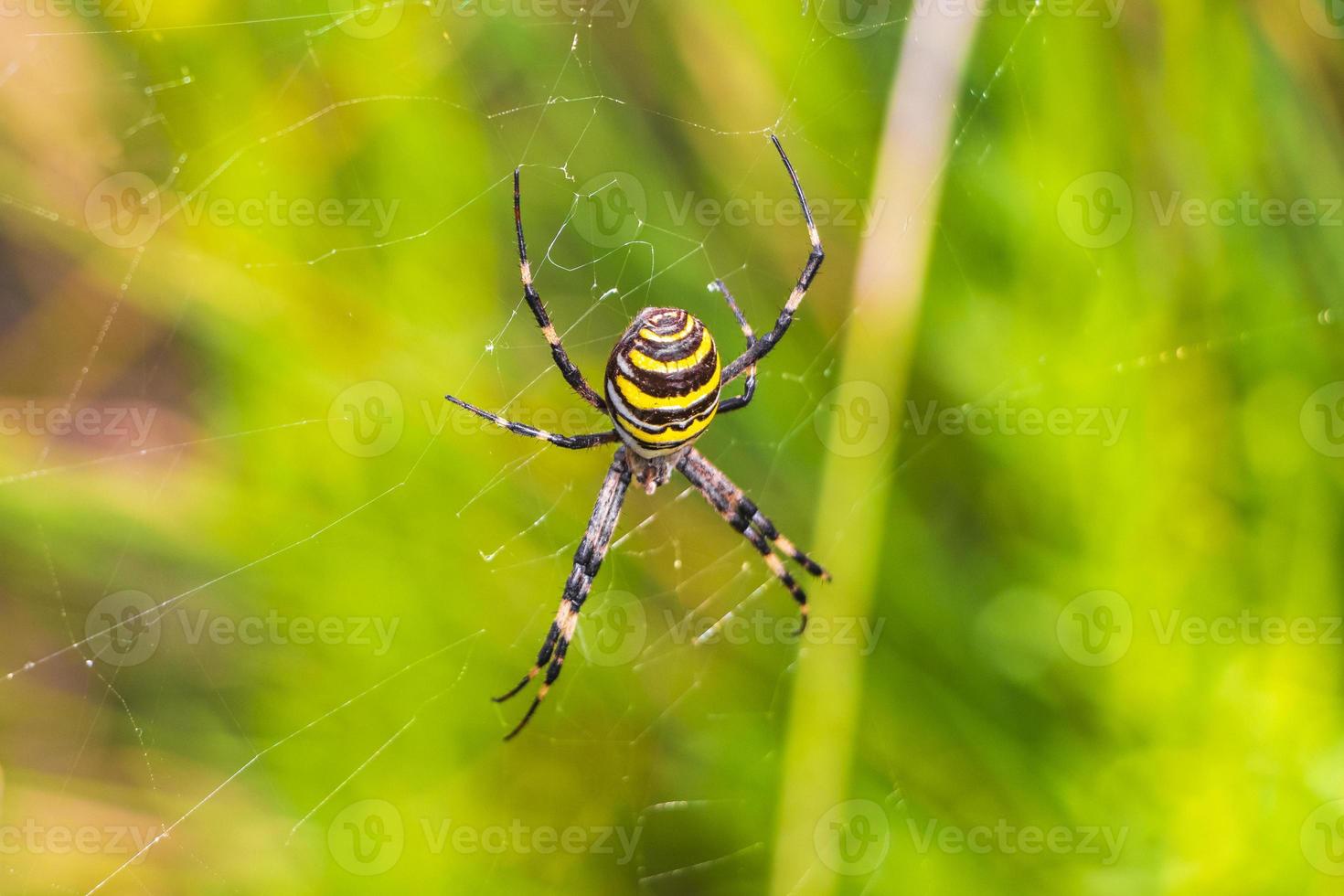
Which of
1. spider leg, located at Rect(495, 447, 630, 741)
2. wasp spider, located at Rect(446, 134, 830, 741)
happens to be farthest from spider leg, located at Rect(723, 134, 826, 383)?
spider leg, located at Rect(495, 447, 630, 741)

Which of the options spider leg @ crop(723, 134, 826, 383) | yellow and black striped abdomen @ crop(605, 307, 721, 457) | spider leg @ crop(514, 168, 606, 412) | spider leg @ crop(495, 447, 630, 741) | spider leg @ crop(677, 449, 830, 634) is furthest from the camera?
spider leg @ crop(677, 449, 830, 634)

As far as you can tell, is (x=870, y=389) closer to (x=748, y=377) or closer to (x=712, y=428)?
(x=748, y=377)

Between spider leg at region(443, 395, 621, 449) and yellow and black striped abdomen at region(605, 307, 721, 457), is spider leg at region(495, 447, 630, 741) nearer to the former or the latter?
spider leg at region(443, 395, 621, 449)

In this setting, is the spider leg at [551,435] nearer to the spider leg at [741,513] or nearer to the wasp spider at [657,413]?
the wasp spider at [657,413]

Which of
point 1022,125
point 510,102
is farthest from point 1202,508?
point 510,102

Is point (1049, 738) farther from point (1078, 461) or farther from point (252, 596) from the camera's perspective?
point (252, 596)

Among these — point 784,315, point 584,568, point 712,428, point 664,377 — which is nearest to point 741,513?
point 712,428

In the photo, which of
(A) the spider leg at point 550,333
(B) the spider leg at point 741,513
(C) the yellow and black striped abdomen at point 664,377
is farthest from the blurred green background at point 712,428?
(B) the spider leg at point 741,513
